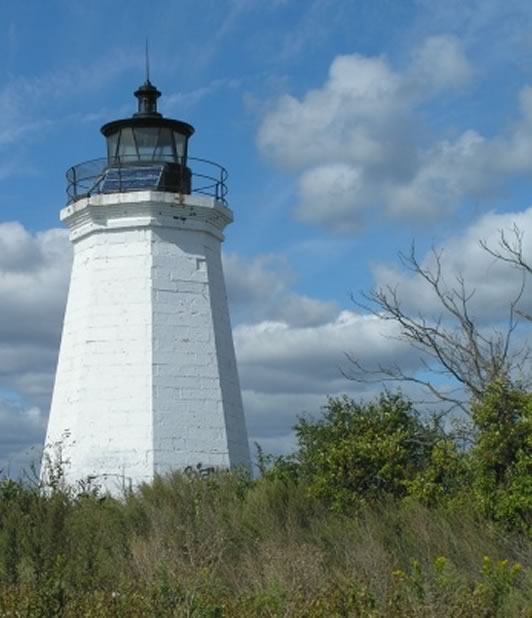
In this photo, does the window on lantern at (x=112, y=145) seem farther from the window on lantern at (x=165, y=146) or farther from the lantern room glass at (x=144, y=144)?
the window on lantern at (x=165, y=146)

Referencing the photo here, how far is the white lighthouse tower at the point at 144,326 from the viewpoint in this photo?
64.6ft

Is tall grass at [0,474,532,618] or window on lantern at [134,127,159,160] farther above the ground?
window on lantern at [134,127,159,160]

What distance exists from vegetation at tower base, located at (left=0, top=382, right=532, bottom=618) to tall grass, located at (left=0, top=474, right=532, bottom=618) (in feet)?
0.08

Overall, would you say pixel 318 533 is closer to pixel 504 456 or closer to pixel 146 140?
pixel 504 456

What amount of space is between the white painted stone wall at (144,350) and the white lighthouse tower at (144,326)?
0.02 metres

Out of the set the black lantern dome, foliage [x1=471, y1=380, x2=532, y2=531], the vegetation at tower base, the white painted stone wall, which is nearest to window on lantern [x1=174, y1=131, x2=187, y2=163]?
the black lantern dome

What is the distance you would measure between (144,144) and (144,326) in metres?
3.61

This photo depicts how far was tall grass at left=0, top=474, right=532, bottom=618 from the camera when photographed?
854 cm

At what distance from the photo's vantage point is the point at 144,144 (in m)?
21.5

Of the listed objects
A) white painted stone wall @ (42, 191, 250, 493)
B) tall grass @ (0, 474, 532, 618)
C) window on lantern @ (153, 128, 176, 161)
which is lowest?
tall grass @ (0, 474, 532, 618)

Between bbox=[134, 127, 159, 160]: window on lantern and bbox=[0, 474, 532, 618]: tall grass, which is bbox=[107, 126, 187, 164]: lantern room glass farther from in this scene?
bbox=[0, 474, 532, 618]: tall grass

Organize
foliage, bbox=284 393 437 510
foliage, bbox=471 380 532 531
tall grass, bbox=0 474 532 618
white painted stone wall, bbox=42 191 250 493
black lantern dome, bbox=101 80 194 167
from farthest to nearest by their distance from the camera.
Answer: black lantern dome, bbox=101 80 194 167 < white painted stone wall, bbox=42 191 250 493 < foliage, bbox=284 393 437 510 < foliage, bbox=471 380 532 531 < tall grass, bbox=0 474 532 618

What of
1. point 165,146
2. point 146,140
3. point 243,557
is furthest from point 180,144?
point 243,557

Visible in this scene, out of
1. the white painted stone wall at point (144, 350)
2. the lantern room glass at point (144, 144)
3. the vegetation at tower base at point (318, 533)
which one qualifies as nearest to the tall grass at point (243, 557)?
the vegetation at tower base at point (318, 533)
